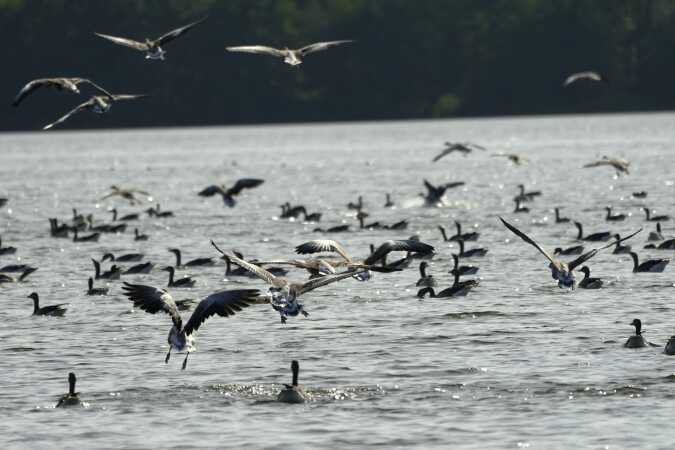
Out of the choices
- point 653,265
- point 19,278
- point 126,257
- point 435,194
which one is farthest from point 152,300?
point 435,194

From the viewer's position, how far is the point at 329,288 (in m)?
44.0

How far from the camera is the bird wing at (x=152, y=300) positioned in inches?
1029

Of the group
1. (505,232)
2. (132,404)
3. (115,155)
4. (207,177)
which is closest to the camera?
(132,404)

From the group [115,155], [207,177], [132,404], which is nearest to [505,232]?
[132,404]

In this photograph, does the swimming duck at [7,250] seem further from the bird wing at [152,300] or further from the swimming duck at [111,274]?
the bird wing at [152,300]

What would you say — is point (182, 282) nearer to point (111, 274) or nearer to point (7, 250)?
point (111, 274)

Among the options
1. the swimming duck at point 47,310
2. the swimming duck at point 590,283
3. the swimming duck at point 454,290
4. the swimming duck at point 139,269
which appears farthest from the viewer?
the swimming duck at point 139,269

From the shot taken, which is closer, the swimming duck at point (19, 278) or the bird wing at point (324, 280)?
A: the bird wing at point (324, 280)

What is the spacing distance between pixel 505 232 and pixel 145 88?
14153cm

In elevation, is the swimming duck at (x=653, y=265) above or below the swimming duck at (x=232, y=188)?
below

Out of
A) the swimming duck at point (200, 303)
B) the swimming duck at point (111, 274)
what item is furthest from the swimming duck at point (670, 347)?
the swimming duck at point (111, 274)

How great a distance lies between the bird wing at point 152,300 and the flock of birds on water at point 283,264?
17 millimetres

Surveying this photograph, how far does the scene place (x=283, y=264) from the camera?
2930cm

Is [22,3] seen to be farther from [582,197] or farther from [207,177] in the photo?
[582,197]
